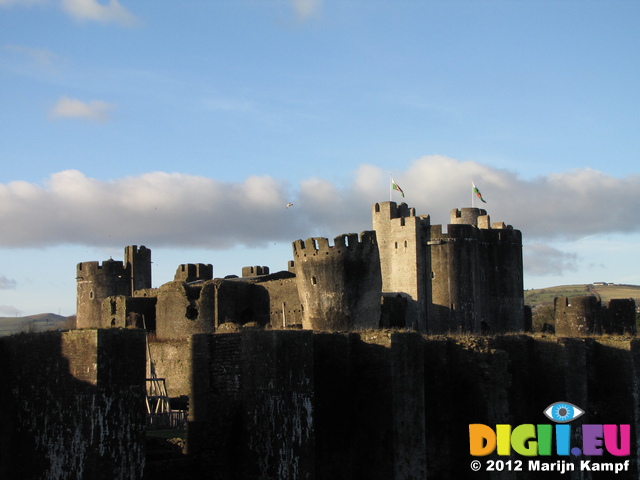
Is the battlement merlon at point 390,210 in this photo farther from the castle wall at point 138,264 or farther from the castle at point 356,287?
the castle wall at point 138,264

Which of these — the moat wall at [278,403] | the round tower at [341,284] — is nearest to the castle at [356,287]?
the round tower at [341,284]

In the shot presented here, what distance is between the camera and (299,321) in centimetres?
3978

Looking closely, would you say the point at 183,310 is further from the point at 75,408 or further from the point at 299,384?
the point at 75,408

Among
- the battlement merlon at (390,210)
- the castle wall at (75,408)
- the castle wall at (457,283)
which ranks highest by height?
the battlement merlon at (390,210)

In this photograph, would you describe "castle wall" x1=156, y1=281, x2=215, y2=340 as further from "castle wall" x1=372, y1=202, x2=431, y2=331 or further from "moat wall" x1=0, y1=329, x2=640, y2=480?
"moat wall" x1=0, y1=329, x2=640, y2=480

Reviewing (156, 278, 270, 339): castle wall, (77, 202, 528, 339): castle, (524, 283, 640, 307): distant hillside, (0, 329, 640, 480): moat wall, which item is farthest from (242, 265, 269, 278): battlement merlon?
(524, 283, 640, 307): distant hillside

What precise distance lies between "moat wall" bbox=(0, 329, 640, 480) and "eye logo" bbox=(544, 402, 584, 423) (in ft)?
0.84

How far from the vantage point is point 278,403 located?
72.7 ft

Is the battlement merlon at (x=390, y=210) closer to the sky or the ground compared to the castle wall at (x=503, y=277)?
closer to the sky

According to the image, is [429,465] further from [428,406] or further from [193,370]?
[193,370]

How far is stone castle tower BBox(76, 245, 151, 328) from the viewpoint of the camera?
56.1m

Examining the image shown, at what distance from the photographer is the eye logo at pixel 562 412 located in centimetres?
3006

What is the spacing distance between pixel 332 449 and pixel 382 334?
3.02 meters

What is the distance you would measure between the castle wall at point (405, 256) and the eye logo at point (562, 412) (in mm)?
18942
